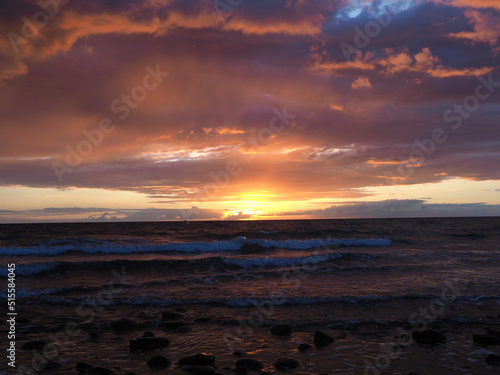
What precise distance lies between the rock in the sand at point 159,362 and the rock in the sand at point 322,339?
13.5ft

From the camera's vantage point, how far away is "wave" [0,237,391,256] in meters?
31.7

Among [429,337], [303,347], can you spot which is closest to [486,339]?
[429,337]

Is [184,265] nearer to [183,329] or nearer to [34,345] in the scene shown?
[183,329]

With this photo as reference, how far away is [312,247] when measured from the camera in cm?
3738

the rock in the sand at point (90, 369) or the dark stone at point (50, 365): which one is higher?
the rock in the sand at point (90, 369)

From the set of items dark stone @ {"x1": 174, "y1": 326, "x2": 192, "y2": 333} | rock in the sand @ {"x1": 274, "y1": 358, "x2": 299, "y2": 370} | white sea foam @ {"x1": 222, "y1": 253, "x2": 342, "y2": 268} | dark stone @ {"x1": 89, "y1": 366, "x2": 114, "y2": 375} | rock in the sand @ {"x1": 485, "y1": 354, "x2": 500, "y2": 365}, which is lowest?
white sea foam @ {"x1": 222, "y1": 253, "x2": 342, "y2": 268}

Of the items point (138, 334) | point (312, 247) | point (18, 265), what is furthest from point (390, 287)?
point (18, 265)

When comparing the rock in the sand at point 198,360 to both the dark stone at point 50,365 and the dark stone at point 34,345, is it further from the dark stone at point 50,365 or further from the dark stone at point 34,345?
the dark stone at point 34,345

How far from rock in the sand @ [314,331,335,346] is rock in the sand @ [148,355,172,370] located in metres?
4.12

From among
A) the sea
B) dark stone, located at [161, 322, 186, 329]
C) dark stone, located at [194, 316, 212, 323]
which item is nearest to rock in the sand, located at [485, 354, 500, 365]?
the sea

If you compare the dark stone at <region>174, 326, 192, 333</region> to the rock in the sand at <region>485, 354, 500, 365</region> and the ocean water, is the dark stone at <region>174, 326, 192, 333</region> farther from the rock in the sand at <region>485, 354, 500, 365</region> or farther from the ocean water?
the rock in the sand at <region>485, 354, 500, 365</region>

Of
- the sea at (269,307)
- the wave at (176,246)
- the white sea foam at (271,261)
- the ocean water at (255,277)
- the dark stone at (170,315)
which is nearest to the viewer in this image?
the sea at (269,307)

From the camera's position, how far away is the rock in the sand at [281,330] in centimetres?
1003

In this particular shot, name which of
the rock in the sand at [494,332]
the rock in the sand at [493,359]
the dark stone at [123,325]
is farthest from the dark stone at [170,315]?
the rock in the sand at [494,332]
